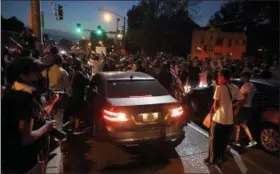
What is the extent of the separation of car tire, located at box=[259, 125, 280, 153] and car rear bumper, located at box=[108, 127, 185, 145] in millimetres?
2286

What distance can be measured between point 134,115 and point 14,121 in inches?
102

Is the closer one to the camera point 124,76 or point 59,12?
point 124,76

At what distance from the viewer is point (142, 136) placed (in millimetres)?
4887

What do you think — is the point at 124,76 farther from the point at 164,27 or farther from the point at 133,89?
the point at 164,27

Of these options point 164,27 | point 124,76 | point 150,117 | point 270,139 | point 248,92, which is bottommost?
point 270,139

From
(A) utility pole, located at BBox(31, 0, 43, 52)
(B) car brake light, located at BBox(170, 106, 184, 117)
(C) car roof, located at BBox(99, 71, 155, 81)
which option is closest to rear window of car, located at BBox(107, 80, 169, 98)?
(C) car roof, located at BBox(99, 71, 155, 81)

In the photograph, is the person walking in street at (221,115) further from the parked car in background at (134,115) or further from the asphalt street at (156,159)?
the parked car in background at (134,115)

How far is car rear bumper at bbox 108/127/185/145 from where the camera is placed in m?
4.82

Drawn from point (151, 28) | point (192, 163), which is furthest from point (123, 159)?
point (151, 28)

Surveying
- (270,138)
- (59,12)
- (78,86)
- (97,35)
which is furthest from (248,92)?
(97,35)

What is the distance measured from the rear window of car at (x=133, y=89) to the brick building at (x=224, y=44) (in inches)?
1548

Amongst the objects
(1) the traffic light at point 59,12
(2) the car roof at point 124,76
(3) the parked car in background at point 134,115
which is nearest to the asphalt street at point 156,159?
(3) the parked car in background at point 134,115

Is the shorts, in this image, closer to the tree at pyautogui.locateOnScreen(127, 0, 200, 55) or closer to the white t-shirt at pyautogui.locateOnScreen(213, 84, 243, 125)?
the white t-shirt at pyautogui.locateOnScreen(213, 84, 243, 125)

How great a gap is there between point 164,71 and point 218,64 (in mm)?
5541
